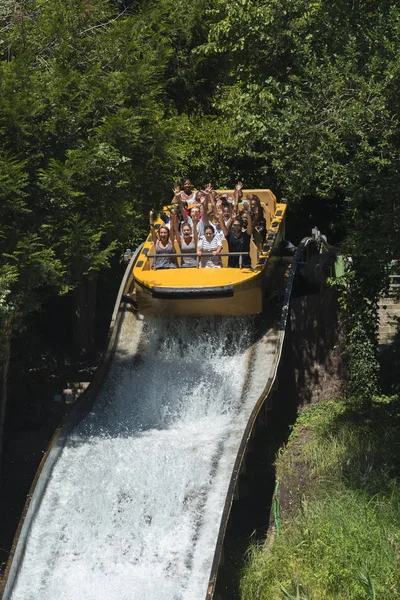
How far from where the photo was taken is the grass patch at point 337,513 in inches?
524

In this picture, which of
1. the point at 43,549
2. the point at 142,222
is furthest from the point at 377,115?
the point at 43,549

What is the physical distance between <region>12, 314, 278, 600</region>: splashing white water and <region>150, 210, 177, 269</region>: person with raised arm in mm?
990

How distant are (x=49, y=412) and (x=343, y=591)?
8.30m

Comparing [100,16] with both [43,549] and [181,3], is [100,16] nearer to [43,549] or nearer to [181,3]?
[181,3]

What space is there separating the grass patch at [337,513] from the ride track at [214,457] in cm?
100

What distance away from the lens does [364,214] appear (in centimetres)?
1678

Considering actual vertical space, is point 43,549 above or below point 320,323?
below

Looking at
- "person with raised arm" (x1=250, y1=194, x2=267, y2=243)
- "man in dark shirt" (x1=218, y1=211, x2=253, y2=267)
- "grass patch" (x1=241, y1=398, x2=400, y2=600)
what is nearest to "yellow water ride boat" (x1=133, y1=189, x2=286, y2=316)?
"man in dark shirt" (x1=218, y1=211, x2=253, y2=267)

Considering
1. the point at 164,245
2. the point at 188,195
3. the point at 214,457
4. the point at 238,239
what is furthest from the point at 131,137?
the point at 214,457

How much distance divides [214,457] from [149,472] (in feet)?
3.04

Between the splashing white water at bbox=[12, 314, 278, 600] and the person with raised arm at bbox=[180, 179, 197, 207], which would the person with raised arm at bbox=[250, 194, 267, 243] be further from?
the splashing white water at bbox=[12, 314, 278, 600]

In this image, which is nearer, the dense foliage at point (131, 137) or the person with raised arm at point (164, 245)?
the dense foliage at point (131, 137)

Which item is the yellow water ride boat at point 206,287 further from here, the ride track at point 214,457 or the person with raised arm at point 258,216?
the ride track at point 214,457

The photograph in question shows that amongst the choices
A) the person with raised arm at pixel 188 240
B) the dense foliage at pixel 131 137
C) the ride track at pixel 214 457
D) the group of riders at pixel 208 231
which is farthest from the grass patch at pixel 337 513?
the person with raised arm at pixel 188 240
